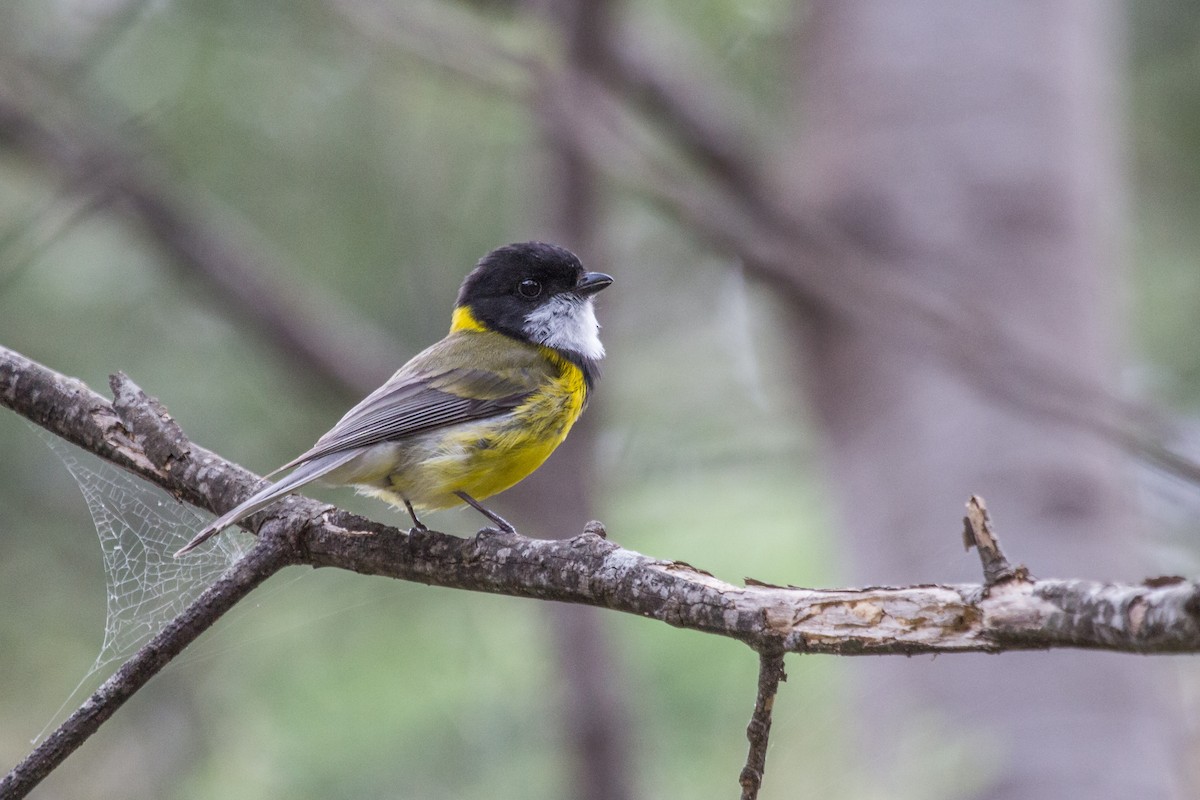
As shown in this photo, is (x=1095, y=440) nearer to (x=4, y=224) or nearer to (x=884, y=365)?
(x=884, y=365)

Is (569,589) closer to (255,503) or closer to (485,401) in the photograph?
(255,503)

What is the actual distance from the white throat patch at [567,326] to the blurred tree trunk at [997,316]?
5.30 ft

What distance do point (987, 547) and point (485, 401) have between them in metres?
1.84

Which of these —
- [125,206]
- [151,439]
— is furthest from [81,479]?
[125,206]

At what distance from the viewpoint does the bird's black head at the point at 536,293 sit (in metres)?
3.90

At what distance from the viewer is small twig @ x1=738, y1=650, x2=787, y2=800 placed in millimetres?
1745

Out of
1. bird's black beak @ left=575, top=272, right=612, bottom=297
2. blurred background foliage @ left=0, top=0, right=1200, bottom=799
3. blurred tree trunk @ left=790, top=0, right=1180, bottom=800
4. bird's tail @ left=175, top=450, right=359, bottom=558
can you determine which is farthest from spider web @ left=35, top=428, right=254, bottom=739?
blurred tree trunk @ left=790, top=0, right=1180, bottom=800

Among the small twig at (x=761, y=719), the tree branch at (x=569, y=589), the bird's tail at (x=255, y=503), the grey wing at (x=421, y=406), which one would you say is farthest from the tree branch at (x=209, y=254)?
the small twig at (x=761, y=719)

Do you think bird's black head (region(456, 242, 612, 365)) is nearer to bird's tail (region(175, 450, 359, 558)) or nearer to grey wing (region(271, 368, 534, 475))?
grey wing (region(271, 368, 534, 475))

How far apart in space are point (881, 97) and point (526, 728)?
317 cm

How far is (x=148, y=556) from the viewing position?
9.29ft

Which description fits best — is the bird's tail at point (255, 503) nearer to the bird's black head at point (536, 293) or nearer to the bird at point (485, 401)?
the bird at point (485, 401)

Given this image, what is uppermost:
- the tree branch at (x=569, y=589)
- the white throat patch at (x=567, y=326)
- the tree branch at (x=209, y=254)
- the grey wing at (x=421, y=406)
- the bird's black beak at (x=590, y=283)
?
the tree branch at (x=209, y=254)

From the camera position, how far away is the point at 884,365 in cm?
531
